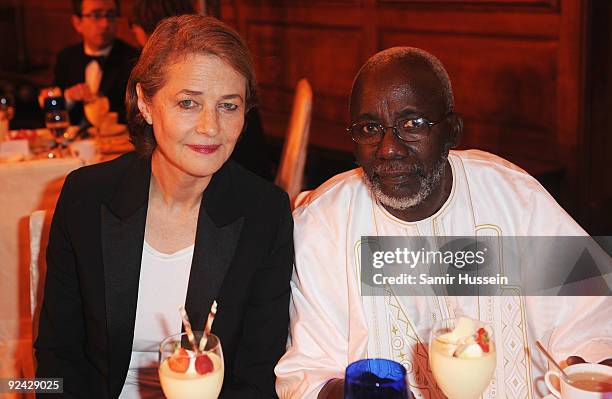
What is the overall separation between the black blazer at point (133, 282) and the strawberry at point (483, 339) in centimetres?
78

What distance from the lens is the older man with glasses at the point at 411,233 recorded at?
2127mm

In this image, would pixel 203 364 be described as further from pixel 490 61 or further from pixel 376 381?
pixel 490 61

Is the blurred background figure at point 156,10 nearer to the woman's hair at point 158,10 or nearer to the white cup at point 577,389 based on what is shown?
the woman's hair at point 158,10

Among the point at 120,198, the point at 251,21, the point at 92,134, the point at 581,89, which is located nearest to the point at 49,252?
the point at 120,198

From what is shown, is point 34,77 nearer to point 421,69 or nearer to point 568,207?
point 568,207

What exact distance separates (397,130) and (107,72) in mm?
3924

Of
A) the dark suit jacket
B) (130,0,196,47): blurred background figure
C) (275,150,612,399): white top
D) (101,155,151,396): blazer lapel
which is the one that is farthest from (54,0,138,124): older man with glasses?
(275,150,612,399): white top

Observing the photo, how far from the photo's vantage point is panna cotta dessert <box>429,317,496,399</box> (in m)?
1.54

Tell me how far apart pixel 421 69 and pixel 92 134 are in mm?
2840

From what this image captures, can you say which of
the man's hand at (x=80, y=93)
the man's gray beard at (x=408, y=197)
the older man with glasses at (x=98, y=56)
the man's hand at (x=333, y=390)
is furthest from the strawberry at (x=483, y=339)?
the older man with glasses at (x=98, y=56)

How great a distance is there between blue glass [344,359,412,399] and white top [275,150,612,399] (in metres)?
0.51

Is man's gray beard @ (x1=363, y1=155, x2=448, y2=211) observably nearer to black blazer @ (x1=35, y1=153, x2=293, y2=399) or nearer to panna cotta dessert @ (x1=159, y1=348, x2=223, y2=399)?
black blazer @ (x1=35, y1=153, x2=293, y2=399)

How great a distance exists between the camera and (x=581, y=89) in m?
4.88

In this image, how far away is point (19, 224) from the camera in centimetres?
343
